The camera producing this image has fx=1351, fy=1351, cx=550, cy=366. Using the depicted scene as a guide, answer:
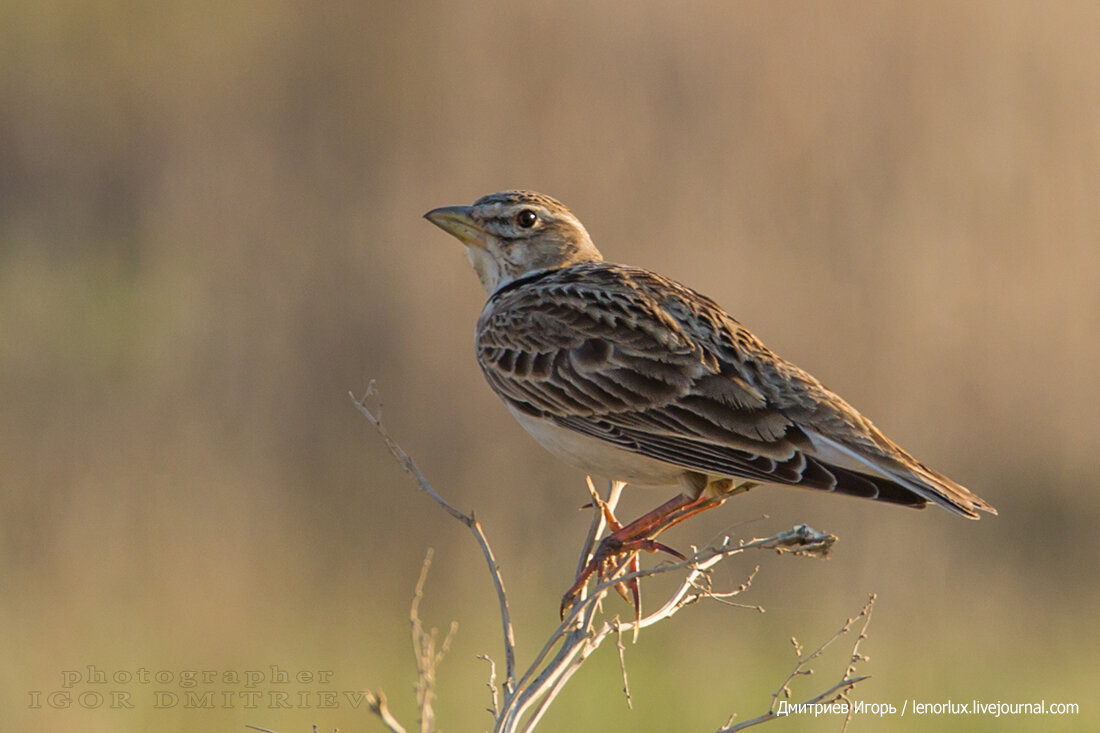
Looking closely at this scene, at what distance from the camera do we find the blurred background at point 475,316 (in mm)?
8711

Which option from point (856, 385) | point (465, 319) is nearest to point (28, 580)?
point (465, 319)

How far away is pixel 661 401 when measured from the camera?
5.23 m

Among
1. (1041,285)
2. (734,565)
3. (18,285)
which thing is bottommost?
(734,565)

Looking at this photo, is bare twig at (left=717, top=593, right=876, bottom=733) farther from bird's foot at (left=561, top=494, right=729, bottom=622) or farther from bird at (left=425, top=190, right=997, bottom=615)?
bird's foot at (left=561, top=494, right=729, bottom=622)

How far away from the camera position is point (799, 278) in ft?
34.0

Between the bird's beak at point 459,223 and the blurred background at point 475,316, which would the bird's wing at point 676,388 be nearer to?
the bird's beak at point 459,223

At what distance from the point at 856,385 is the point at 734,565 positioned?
62.5 inches

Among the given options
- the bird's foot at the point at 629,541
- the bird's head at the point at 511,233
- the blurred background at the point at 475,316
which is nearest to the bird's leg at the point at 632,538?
the bird's foot at the point at 629,541

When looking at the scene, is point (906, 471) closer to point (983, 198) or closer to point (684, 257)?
point (684, 257)

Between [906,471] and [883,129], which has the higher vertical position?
[883,129]

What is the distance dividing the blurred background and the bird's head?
2.87 meters

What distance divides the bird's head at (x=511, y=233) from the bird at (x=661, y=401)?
0.05ft

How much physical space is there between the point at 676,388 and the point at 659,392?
Answer: 0.07 metres

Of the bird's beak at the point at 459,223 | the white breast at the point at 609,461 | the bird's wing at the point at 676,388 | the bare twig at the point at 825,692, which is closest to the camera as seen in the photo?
the bare twig at the point at 825,692
